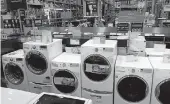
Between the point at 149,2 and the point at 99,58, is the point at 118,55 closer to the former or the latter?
the point at 99,58

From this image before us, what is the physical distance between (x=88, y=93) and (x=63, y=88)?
430 millimetres

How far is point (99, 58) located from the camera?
226 centimetres

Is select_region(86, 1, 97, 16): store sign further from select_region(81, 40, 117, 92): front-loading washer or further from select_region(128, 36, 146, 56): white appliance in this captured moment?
select_region(81, 40, 117, 92): front-loading washer

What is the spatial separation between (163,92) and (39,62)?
2018 millimetres

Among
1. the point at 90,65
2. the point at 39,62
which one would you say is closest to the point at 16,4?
the point at 39,62

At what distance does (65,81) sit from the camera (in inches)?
99.5

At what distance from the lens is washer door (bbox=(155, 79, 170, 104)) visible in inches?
81.4

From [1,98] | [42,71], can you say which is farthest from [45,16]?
[1,98]

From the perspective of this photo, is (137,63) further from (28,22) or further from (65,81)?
(28,22)

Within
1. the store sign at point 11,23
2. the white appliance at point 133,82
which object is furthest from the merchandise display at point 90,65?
the store sign at point 11,23

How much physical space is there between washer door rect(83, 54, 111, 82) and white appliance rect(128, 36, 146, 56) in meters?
0.64

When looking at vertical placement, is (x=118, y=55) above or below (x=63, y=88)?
above

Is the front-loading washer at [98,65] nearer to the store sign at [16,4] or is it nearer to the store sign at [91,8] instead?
the store sign at [91,8]

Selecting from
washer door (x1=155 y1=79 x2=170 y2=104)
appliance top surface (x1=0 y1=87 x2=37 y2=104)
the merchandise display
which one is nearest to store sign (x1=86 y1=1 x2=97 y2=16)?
the merchandise display
